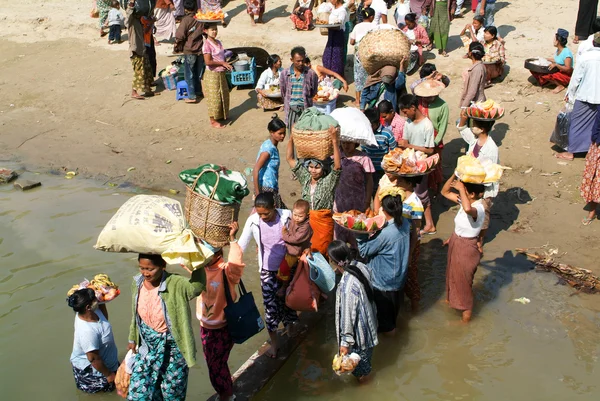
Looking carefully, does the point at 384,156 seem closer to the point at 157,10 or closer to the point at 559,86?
the point at 559,86

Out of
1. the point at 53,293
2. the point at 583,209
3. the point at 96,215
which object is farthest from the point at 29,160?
the point at 583,209

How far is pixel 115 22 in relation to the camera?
51.5 ft

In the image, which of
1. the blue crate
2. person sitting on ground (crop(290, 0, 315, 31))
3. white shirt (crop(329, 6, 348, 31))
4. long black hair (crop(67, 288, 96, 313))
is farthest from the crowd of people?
person sitting on ground (crop(290, 0, 315, 31))

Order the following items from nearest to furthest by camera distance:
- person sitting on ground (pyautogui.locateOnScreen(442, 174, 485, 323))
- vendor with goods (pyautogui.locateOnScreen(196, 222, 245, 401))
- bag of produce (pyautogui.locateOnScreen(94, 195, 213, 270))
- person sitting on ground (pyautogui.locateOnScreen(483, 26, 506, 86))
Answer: bag of produce (pyautogui.locateOnScreen(94, 195, 213, 270)) < vendor with goods (pyautogui.locateOnScreen(196, 222, 245, 401)) < person sitting on ground (pyautogui.locateOnScreen(442, 174, 485, 323)) < person sitting on ground (pyautogui.locateOnScreen(483, 26, 506, 86))

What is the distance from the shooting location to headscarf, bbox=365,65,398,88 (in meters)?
8.90

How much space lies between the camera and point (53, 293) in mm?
7504

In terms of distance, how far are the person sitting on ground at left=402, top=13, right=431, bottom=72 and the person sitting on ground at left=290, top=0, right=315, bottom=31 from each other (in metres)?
3.00

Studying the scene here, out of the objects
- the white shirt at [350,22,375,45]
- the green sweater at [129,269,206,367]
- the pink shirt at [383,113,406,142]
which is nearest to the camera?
the green sweater at [129,269,206,367]

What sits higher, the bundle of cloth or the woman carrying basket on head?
the bundle of cloth

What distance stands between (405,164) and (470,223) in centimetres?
107

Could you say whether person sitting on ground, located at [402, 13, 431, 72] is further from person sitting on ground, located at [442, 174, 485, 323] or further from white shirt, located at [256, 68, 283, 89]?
person sitting on ground, located at [442, 174, 485, 323]

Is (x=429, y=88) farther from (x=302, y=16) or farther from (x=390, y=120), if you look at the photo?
(x=302, y=16)

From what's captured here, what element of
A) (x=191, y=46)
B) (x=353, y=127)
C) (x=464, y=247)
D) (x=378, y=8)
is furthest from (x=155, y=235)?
(x=378, y=8)

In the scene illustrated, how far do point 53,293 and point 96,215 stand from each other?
2.01 metres
